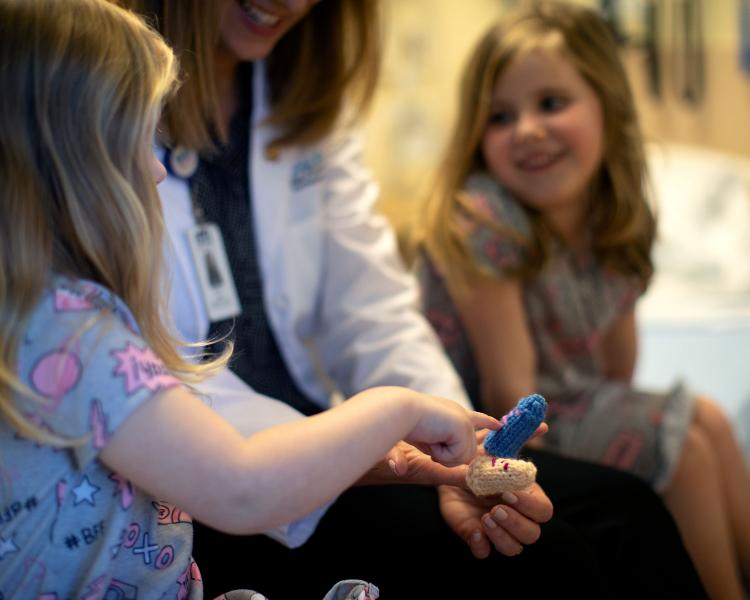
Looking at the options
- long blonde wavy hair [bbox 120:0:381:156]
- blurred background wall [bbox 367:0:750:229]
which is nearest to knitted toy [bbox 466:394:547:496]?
long blonde wavy hair [bbox 120:0:381:156]

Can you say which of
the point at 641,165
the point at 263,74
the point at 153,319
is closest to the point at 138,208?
the point at 153,319

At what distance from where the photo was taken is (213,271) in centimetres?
110

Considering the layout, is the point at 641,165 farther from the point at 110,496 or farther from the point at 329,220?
the point at 110,496

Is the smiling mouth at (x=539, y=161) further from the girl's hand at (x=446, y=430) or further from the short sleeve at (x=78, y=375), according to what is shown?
the short sleeve at (x=78, y=375)

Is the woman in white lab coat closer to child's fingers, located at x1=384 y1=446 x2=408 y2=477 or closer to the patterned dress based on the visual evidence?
child's fingers, located at x1=384 y1=446 x2=408 y2=477

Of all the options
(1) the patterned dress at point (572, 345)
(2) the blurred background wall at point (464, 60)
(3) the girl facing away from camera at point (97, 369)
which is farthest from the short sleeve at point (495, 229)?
(2) the blurred background wall at point (464, 60)

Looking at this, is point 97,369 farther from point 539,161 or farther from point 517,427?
point 539,161

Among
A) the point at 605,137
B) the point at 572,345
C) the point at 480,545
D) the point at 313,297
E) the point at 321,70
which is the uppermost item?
the point at 321,70

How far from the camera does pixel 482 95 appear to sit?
1514 mm

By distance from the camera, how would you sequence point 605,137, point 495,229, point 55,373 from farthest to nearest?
point 605,137 < point 495,229 < point 55,373

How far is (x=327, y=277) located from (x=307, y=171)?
151 mm

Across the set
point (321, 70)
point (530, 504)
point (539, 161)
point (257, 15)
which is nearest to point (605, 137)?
point (539, 161)

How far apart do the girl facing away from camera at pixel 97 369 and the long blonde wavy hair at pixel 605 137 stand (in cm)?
78

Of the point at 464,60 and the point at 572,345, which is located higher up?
the point at 464,60
